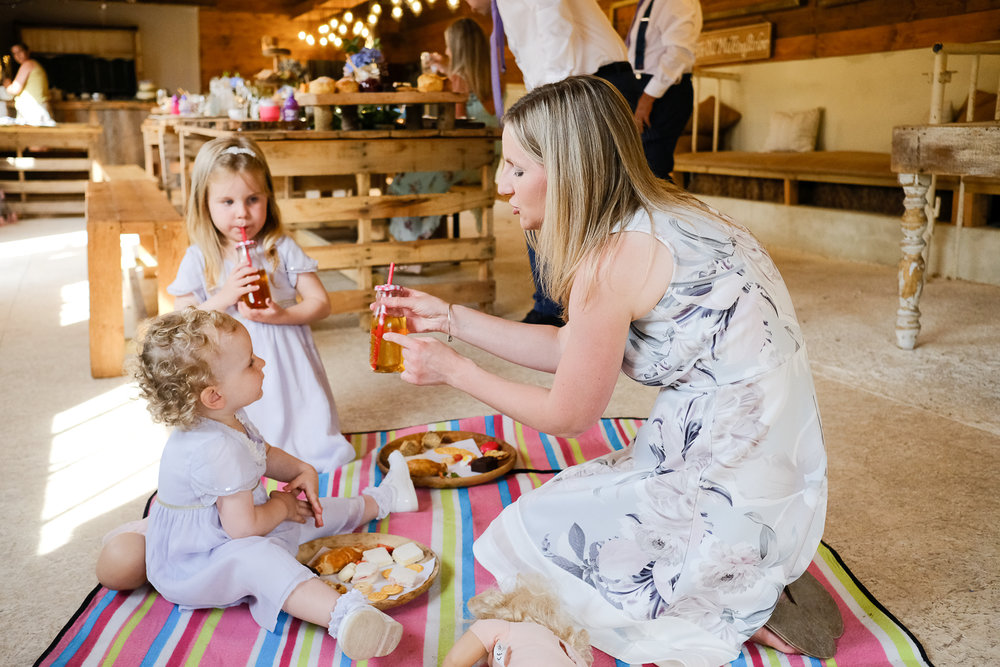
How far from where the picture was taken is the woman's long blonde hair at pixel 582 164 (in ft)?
4.80

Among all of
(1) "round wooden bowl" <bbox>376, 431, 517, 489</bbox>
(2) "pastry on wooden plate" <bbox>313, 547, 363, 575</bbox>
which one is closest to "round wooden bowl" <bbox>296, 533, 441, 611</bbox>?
(2) "pastry on wooden plate" <bbox>313, 547, 363, 575</bbox>

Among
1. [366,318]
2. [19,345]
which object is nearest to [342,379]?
[366,318]

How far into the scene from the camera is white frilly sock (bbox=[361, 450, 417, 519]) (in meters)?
2.16

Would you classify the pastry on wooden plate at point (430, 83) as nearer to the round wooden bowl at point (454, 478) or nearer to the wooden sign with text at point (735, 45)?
the round wooden bowl at point (454, 478)

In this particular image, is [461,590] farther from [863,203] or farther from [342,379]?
[863,203]

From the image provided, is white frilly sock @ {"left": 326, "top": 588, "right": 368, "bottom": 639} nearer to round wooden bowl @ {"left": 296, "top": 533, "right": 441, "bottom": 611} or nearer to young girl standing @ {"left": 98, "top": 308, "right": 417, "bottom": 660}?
young girl standing @ {"left": 98, "top": 308, "right": 417, "bottom": 660}

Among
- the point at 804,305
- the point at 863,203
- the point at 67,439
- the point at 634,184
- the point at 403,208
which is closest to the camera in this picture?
the point at 634,184

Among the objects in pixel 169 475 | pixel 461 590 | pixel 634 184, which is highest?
pixel 634 184

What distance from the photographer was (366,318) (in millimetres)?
4113

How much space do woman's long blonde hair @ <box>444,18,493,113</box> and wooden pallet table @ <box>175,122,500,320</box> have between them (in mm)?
1205

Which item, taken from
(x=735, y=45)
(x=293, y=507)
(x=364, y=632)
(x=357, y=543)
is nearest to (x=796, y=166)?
(x=735, y=45)

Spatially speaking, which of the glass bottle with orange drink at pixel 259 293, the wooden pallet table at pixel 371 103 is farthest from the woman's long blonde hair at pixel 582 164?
the wooden pallet table at pixel 371 103

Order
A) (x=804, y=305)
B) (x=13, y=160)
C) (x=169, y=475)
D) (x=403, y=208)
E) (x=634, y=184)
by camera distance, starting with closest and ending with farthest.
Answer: (x=634, y=184)
(x=169, y=475)
(x=403, y=208)
(x=804, y=305)
(x=13, y=160)

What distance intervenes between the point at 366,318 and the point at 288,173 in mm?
764
